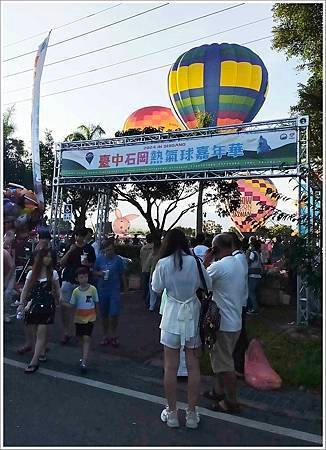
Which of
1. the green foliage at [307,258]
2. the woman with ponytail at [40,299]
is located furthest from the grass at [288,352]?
the woman with ponytail at [40,299]

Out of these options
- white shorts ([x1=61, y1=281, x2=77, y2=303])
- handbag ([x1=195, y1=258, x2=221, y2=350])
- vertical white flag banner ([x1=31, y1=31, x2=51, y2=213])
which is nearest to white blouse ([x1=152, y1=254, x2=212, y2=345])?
handbag ([x1=195, y1=258, x2=221, y2=350])

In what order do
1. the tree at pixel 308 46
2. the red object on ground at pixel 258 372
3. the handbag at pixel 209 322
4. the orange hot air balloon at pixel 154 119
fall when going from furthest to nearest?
the orange hot air balloon at pixel 154 119, the tree at pixel 308 46, the red object on ground at pixel 258 372, the handbag at pixel 209 322

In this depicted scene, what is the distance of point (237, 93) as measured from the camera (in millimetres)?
18016

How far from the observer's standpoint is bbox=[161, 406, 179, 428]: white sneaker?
3.78 meters

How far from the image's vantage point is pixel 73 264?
22.1 feet

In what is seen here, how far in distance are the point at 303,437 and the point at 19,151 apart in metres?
25.8

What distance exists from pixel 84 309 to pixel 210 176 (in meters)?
5.40

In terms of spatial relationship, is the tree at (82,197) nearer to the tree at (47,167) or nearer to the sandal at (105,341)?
the tree at (47,167)

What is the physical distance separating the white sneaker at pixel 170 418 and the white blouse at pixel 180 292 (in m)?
0.60

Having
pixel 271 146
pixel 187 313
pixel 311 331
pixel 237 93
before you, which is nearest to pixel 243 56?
pixel 237 93

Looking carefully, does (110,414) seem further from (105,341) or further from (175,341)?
(105,341)

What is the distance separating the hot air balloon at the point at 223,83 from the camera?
17953 millimetres

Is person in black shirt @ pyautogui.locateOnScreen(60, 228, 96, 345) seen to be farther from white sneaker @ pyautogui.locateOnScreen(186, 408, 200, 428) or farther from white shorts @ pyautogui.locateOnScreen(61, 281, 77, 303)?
white sneaker @ pyautogui.locateOnScreen(186, 408, 200, 428)

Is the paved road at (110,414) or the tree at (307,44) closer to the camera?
the paved road at (110,414)
